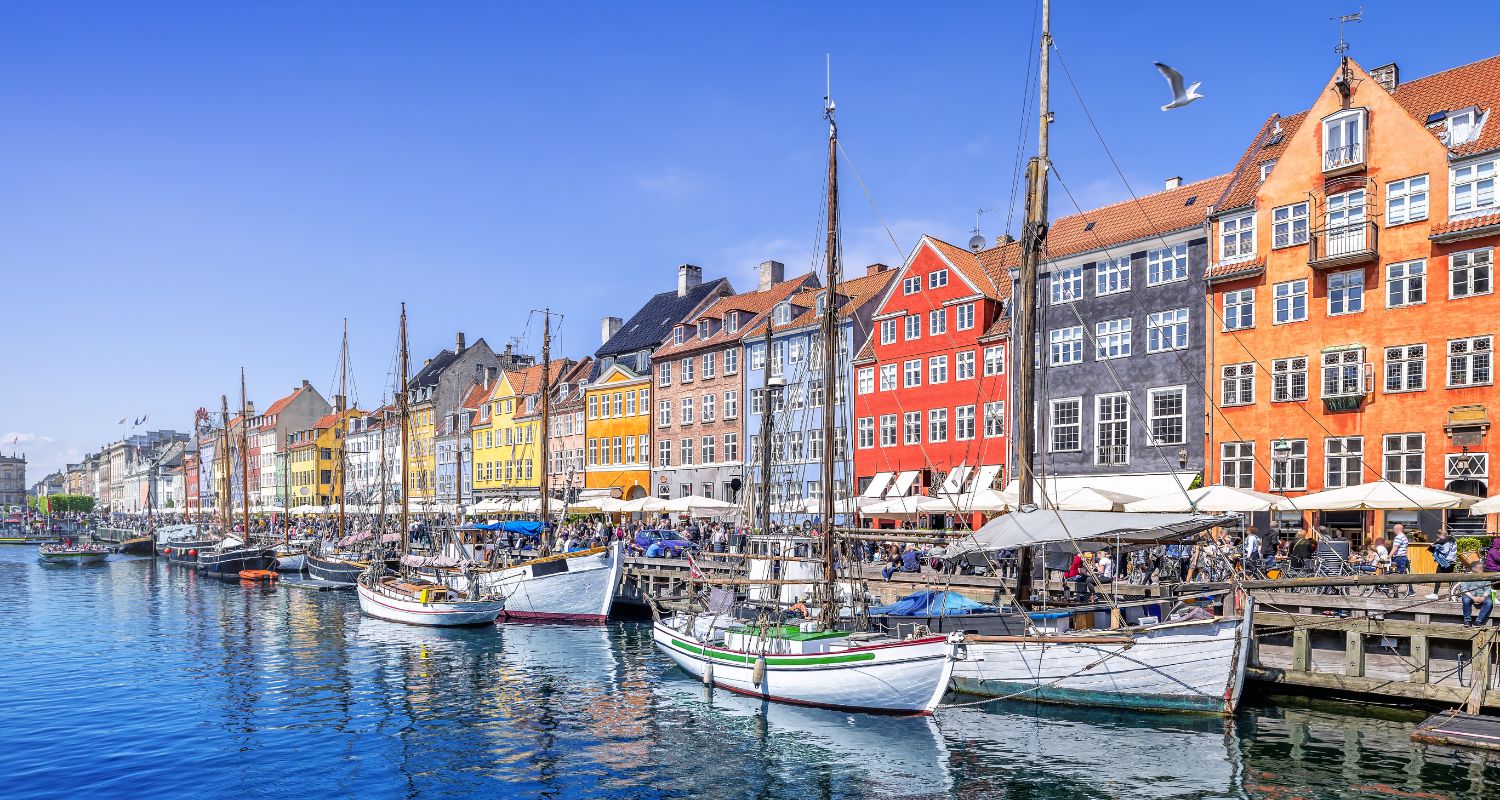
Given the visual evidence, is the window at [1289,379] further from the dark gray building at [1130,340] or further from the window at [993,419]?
the window at [993,419]

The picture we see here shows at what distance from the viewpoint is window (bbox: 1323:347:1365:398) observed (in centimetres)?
3806

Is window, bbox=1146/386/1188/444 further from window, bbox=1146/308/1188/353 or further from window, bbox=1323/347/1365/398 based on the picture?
window, bbox=1323/347/1365/398

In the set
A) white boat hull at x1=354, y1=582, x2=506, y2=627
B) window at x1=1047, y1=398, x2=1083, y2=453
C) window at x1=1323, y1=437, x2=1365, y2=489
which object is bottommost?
white boat hull at x1=354, y1=582, x2=506, y2=627

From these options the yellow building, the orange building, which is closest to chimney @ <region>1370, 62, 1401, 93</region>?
the orange building

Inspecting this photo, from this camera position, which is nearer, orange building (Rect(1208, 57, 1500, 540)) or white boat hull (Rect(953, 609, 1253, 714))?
white boat hull (Rect(953, 609, 1253, 714))

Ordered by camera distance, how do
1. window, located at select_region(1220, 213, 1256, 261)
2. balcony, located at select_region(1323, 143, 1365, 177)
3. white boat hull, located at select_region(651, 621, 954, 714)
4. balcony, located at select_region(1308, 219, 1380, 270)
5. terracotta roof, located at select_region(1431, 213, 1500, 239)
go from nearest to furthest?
white boat hull, located at select_region(651, 621, 954, 714) → terracotta roof, located at select_region(1431, 213, 1500, 239) → balcony, located at select_region(1308, 219, 1380, 270) → balcony, located at select_region(1323, 143, 1365, 177) → window, located at select_region(1220, 213, 1256, 261)

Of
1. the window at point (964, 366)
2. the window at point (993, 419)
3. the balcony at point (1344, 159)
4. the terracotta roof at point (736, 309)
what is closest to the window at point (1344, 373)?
the balcony at point (1344, 159)

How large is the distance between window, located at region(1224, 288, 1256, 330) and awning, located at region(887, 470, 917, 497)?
16.6 metres

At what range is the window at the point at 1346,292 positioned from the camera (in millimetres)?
38594

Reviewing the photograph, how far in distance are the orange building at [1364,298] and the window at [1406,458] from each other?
5 centimetres

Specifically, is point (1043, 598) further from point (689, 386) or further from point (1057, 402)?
point (689, 386)

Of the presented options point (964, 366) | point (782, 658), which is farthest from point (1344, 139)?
point (782, 658)

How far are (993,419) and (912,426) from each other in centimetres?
565

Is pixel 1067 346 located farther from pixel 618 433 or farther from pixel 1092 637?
pixel 618 433
